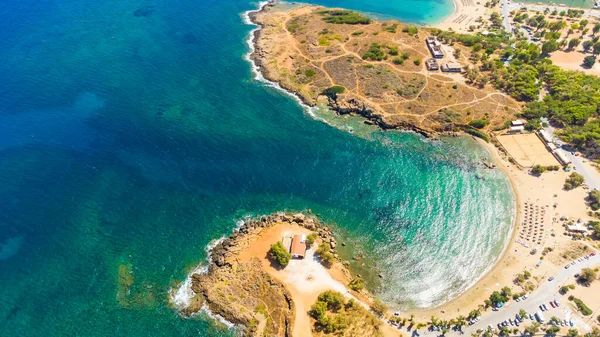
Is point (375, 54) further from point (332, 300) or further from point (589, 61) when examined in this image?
point (332, 300)

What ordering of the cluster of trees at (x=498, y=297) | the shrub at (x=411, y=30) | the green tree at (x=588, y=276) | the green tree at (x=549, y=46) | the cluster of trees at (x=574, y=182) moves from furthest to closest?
the shrub at (x=411, y=30)
the green tree at (x=549, y=46)
the cluster of trees at (x=574, y=182)
the green tree at (x=588, y=276)
the cluster of trees at (x=498, y=297)

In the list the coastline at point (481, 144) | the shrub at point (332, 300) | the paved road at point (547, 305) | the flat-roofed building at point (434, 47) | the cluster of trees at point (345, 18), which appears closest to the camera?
the paved road at point (547, 305)

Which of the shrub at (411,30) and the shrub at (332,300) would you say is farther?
the shrub at (411,30)

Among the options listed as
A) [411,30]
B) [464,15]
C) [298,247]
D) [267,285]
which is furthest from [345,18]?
[267,285]

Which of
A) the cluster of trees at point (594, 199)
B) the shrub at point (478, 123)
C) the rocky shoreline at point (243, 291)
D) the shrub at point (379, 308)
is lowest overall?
the rocky shoreline at point (243, 291)

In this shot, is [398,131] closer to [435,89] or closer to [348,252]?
[435,89]

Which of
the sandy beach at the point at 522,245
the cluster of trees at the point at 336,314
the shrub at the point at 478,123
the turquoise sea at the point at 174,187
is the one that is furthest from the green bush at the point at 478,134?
the cluster of trees at the point at 336,314

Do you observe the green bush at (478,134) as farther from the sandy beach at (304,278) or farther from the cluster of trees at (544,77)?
the sandy beach at (304,278)
